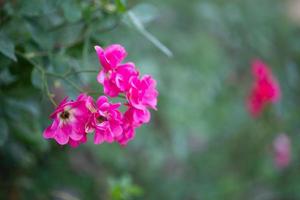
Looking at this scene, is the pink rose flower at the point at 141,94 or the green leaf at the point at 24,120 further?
the green leaf at the point at 24,120

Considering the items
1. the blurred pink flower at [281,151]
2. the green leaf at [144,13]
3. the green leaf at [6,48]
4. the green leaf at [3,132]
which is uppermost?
the blurred pink flower at [281,151]

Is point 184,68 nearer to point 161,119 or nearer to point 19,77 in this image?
point 161,119

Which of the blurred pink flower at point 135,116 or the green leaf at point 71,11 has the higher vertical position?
the green leaf at point 71,11

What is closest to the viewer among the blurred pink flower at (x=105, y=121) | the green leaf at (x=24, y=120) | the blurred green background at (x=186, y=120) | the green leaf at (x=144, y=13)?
the blurred pink flower at (x=105, y=121)

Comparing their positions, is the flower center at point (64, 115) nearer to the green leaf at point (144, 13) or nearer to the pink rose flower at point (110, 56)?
the pink rose flower at point (110, 56)

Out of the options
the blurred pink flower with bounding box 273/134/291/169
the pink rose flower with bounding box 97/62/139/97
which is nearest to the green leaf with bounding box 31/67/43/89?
the pink rose flower with bounding box 97/62/139/97

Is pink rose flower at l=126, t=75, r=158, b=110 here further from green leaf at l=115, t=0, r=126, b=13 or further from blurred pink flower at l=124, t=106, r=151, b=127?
green leaf at l=115, t=0, r=126, b=13

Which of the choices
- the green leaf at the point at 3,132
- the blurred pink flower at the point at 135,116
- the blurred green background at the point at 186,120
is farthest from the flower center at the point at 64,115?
the blurred green background at the point at 186,120

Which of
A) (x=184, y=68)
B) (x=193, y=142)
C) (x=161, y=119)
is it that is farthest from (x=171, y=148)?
(x=193, y=142)
